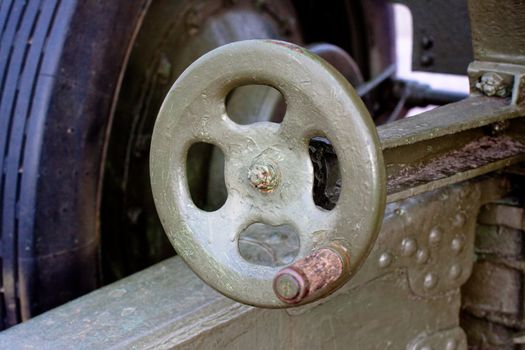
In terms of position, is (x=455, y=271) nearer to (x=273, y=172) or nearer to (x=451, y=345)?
(x=451, y=345)

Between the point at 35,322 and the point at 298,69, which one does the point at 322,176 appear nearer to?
the point at 298,69

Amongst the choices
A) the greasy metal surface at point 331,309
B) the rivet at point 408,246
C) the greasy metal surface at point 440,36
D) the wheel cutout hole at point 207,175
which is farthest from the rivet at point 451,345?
the greasy metal surface at point 440,36

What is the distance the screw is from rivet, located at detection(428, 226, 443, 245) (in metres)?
0.23

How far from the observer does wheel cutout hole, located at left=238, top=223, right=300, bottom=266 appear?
1.34 meters

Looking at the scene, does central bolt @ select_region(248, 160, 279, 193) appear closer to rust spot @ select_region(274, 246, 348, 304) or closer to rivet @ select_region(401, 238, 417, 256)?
rust spot @ select_region(274, 246, 348, 304)

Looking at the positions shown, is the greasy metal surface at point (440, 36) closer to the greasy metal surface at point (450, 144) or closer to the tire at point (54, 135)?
the greasy metal surface at point (450, 144)

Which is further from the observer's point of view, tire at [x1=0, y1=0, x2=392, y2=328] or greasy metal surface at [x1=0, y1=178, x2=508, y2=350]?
tire at [x1=0, y1=0, x2=392, y2=328]

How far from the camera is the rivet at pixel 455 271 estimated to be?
1526 millimetres

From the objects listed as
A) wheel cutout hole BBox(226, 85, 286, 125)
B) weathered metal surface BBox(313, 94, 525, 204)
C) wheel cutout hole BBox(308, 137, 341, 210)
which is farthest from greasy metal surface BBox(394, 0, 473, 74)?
wheel cutout hole BBox(308, 137, 341, 210)

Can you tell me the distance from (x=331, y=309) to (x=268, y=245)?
5.3 inches

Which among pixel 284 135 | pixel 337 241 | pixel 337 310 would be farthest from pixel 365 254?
pixel 337 310

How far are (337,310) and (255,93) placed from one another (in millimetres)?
600

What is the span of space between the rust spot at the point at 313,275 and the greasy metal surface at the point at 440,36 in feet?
3.34

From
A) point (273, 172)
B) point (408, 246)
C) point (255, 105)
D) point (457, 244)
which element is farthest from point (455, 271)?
point (273, 172)
